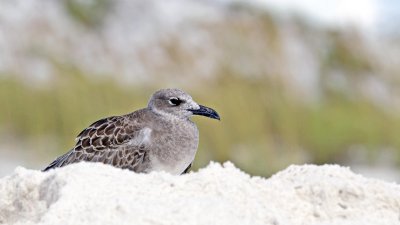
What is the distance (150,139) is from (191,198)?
2641mm

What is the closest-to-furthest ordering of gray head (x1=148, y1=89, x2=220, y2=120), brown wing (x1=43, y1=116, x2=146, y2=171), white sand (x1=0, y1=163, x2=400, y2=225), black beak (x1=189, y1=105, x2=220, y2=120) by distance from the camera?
white sand (x1=0, y1=163, x2=400, y2=225), brown wing (x1=43, y1=116, x2=146, y2=171), black beak (x1=189, y1=105, x2=220, y2=120), gray head (x1=148, y1=89, x2=220, y2=120)

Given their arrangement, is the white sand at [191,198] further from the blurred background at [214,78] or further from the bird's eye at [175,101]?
the blurred background at [214,78]

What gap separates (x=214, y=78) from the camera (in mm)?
44531

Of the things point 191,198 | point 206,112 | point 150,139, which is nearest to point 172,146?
point 150,139

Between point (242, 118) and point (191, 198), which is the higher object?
point (242, 118)

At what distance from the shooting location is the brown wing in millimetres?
7703

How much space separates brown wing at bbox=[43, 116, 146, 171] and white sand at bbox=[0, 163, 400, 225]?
208 cm

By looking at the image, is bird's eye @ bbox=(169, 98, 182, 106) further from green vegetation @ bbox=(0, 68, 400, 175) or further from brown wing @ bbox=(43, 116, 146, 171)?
green vegetation @ bbox=(0, 68, 400, 175)

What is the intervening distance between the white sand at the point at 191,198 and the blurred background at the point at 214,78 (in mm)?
24482

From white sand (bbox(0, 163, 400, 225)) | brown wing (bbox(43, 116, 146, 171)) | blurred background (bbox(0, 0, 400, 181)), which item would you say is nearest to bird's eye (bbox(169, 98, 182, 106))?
brown wing (bbox(43, 116, 146, 171))

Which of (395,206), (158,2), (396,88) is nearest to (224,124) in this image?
(158,2)

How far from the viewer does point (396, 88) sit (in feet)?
172

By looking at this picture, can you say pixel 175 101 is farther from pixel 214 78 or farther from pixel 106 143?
pixel 214 78

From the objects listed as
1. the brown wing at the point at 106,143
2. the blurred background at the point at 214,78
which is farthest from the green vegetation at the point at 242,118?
the brown wing at the point at 106,143
